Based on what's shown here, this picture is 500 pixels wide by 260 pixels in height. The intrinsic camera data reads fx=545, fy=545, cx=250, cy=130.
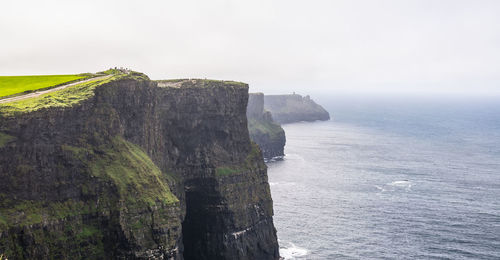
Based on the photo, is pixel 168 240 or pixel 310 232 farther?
pixel 310 232

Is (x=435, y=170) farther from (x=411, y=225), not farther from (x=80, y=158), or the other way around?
(x=80, y=158)

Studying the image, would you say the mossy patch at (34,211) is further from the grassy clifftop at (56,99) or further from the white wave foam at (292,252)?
the white wave foam at (292,252)

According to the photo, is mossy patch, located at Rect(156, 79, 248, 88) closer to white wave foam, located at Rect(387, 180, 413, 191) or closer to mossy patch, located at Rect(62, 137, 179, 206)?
mossy patch, located at Rect(62, 137, 179, 206)

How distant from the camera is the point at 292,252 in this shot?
335 feet

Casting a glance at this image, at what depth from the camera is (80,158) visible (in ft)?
220

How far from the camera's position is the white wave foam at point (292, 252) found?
99938mm

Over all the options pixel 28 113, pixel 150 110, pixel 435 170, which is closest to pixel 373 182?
pixel 435 170

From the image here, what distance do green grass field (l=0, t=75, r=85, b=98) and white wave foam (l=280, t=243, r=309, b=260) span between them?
47.9 meters

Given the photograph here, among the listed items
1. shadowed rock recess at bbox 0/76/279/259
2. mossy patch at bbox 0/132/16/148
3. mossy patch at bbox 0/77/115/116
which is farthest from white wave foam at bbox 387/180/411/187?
mossy patch at bbox 0/132/16/148

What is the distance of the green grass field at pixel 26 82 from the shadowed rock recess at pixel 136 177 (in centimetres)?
1288

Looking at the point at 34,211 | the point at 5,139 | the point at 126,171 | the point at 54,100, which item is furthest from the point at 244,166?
the point at 5,139

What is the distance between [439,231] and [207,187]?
51647 millimetres

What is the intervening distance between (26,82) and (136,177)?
28898mm

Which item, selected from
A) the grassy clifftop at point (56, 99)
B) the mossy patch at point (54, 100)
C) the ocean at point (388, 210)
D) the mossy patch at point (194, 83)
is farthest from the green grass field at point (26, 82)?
the ocean at point (388, 210)
